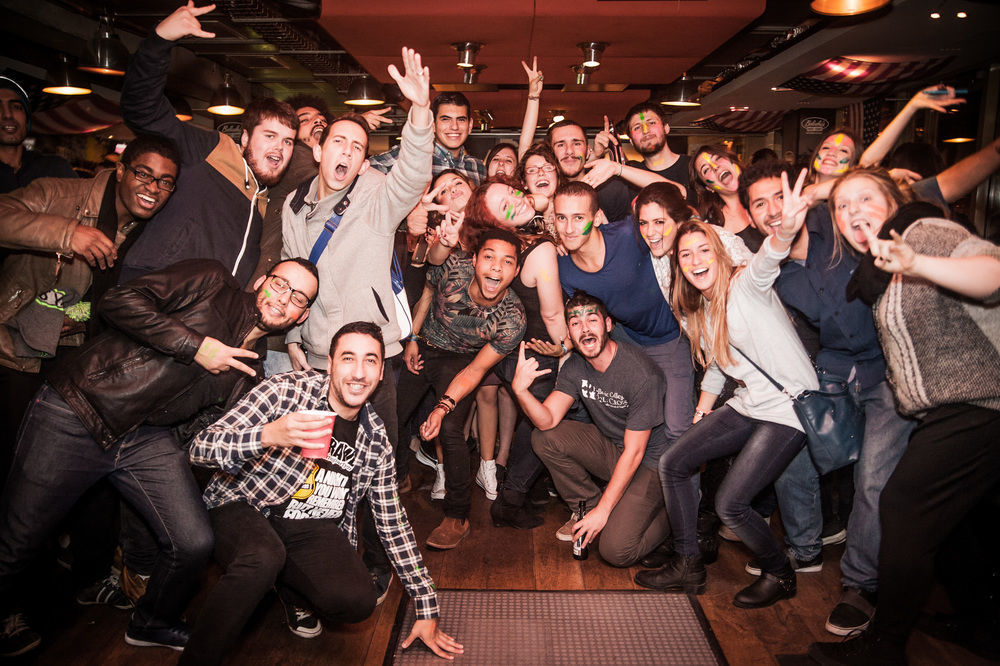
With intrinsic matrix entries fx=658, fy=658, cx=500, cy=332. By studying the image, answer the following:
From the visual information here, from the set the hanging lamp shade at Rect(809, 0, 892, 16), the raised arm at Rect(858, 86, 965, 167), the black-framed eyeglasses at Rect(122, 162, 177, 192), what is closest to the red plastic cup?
the black-framed eyeglasses at Rect(122, 162, 177, 192)

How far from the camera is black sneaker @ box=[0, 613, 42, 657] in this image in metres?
2.37

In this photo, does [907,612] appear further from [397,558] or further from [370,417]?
[370,417]

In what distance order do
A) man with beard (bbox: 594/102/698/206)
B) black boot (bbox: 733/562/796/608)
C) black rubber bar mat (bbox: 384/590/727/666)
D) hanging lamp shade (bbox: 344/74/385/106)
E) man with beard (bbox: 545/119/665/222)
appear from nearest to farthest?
1. black rubber bar mat (bbox: 384/590/727/666)
2. black boot (bbox: 733/562/796/608)
3. man with beard (bbox: 545/119/665/222)
4. man with beard (bbox: 594/102/698/206)
5. hanging lamp shade (bbox: 344/74/385/106)

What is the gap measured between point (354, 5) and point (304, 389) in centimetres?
429

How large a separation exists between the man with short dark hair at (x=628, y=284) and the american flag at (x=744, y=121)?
10.2 metres

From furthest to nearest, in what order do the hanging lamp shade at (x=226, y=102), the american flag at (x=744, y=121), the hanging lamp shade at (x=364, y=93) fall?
1. the american flag at (x=744, y=121)
2. the hanging lamp shade at (x=226, y=102)
3. the hanging lamp shade at (x=364, y=93)

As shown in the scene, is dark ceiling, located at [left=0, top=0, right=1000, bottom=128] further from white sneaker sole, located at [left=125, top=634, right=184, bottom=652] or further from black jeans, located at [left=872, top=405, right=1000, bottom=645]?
white sneaker sole, located at [left=125, top=634, right=184, bottom=652]

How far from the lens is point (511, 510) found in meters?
3.50

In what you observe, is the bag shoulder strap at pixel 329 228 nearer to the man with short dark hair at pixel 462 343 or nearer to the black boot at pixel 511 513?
the man with short dark hair at pixel 462 343

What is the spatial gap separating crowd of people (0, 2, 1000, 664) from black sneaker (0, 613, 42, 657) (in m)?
0.01

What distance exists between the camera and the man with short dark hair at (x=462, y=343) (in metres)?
3.22

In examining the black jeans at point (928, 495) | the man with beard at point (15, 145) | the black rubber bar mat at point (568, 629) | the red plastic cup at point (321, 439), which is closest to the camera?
the red plastic cup at point (321, 439)

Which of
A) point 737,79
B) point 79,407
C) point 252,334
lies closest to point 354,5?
point 252,334

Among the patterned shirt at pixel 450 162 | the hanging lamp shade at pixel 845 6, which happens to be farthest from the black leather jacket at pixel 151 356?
the hanging lamp shade at pixel 845 6
